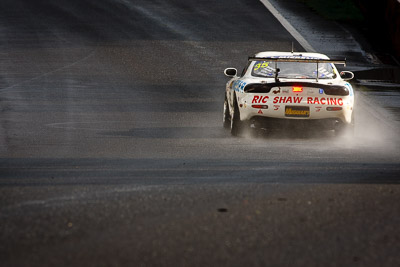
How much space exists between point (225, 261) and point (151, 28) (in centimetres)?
2834

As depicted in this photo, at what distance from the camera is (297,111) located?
14.8 m

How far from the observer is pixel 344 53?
2831cm

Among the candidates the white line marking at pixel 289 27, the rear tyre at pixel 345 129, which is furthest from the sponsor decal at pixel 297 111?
the white line marking at pixel 289 27

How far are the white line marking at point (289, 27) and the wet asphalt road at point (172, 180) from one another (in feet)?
11.5

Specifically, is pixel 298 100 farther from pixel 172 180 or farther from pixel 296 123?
pixel 172 180

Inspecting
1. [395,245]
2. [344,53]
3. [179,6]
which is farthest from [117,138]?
[179,6]

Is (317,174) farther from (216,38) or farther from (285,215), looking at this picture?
(216,38)

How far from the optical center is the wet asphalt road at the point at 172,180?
7008 mm

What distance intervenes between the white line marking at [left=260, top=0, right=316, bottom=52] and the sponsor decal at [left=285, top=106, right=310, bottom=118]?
44.7ft

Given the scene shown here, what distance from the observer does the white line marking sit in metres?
29.0

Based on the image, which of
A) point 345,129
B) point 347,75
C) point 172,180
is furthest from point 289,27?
point 172,180

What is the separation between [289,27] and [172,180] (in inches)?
928

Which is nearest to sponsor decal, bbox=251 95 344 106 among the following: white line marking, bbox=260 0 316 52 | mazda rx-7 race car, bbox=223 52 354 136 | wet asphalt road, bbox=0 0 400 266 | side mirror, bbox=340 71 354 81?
mazda rx-7 race car, bbox=223 52 354 136

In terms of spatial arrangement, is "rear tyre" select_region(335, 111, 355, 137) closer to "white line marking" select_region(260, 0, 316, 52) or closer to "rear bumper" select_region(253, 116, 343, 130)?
"rear bumper" select_region(253, 116, 343, 130)
